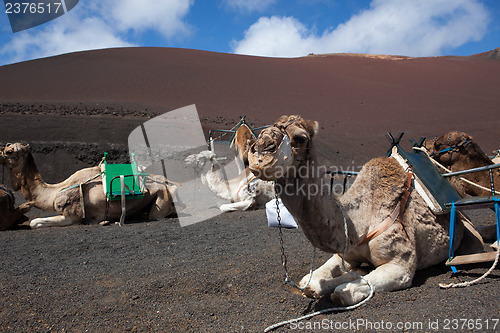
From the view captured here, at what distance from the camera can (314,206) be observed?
2830 mm

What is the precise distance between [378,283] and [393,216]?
0.63m

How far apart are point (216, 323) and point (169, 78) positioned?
49.4 meters

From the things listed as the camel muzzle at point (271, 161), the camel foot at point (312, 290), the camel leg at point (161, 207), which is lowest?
the camel foot at point (312, 290)

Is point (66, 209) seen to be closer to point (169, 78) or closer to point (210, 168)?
point (210, 168)

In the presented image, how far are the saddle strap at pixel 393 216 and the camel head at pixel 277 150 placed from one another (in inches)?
44.0

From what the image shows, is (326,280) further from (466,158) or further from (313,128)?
(466,158)

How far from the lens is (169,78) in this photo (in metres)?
49.5

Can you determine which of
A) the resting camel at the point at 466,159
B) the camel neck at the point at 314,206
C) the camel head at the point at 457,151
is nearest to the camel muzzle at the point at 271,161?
the camel neck at the point at 314,206

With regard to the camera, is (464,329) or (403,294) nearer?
(464,329)

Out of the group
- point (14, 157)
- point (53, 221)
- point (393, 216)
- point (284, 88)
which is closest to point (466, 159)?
point (393, 216)

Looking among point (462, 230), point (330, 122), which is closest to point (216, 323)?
point (462, 230)

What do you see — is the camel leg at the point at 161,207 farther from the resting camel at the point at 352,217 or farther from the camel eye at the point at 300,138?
the camel eye at the point at 300,138

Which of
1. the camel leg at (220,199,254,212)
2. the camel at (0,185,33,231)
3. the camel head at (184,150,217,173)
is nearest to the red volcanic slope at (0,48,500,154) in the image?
the camel head at (184,150,217,173)

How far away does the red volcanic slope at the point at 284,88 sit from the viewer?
3728 centimetres
